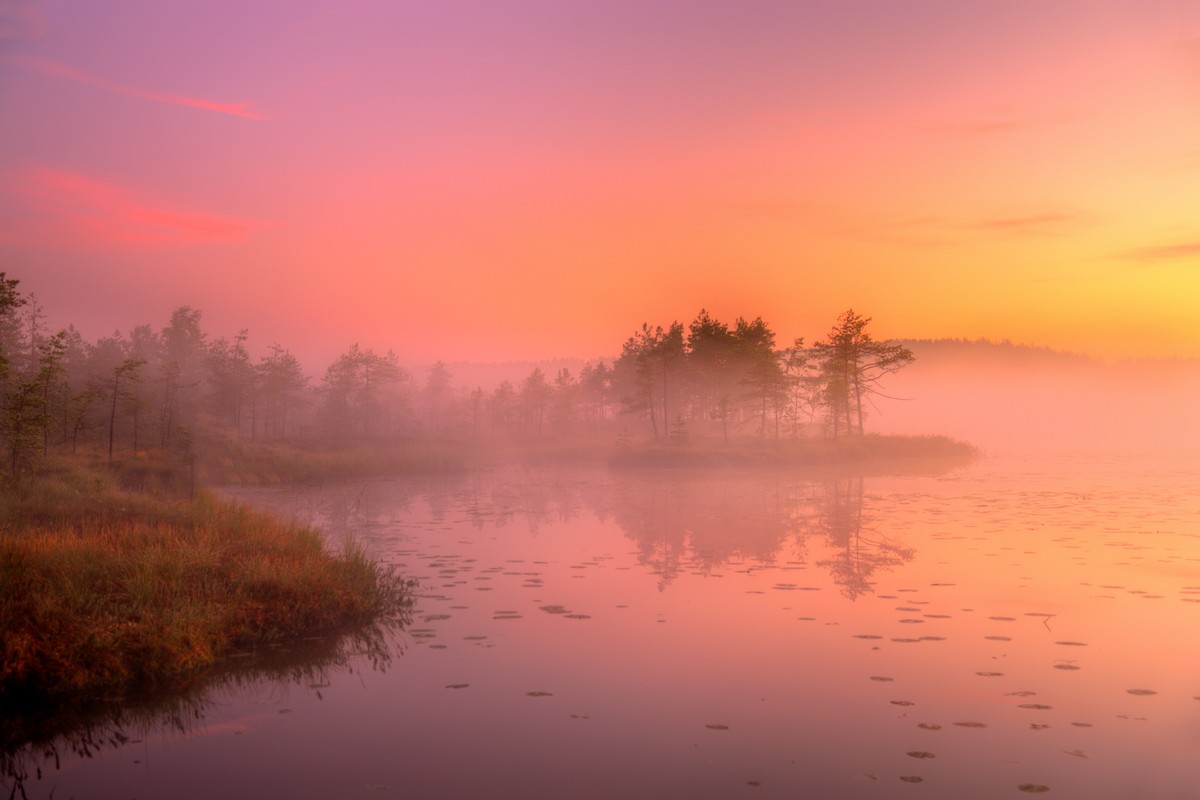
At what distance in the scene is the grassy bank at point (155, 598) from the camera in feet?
35.2

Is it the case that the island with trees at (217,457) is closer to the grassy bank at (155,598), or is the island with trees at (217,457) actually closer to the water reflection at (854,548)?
the grassy bank at (155,598)

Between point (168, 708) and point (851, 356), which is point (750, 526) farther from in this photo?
point (851, 356)

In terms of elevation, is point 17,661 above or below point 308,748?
above

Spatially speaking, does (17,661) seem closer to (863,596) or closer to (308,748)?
(308,748)

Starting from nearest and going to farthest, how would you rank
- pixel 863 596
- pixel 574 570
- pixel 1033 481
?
pixel 863 596 → pixel 574 570 → pixel 1033 481

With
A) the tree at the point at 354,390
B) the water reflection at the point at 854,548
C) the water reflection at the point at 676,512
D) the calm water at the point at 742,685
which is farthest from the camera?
the tree at the point at 354,390

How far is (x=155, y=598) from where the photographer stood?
12570 millimetres

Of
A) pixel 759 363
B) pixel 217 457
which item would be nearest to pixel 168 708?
pixel 217 457

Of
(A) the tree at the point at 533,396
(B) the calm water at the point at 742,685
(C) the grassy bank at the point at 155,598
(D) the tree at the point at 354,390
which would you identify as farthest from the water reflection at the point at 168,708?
(A) the tree at the point at 533,396

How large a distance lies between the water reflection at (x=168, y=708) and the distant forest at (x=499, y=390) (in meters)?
31.9

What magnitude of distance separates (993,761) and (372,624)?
1101cm

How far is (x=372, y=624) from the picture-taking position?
14656 millimetres

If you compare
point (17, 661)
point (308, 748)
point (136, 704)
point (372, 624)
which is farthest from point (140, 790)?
point (372, 624)

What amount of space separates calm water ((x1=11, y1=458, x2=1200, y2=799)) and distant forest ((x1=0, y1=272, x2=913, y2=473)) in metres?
32.8
